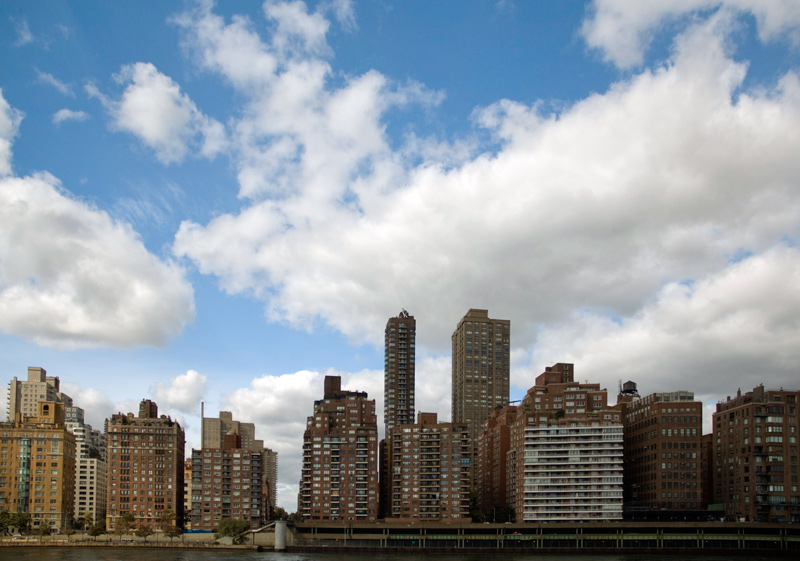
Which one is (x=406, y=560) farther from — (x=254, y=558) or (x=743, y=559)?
(x=743, y=559)

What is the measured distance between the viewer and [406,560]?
19188cm

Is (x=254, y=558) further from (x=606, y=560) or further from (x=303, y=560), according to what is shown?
(x=606, y=560)

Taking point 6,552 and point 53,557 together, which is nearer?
point 53,557

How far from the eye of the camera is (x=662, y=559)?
197500 mm

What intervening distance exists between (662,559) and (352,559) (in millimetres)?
73781

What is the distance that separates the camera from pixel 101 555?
19200 cm

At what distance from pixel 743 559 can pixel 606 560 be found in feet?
110

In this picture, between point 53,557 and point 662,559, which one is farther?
point 662,559

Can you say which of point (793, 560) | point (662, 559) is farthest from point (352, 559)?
point (793, 560)

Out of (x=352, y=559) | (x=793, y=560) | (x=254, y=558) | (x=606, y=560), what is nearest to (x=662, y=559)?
(x=606, y=560)

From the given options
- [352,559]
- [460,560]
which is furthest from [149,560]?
[460,560]

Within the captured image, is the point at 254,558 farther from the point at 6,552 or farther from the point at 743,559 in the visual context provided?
the point at 743,559

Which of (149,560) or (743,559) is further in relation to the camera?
(743,559)

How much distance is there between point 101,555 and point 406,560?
70.6m
